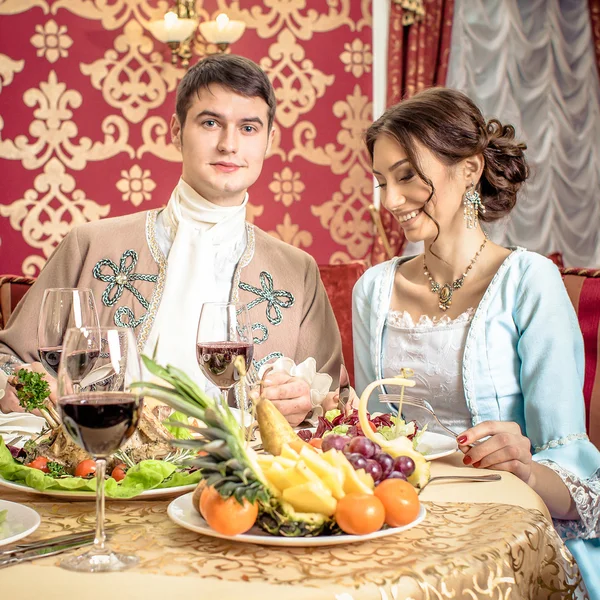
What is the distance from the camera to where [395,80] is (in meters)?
5.26

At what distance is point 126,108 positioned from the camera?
489 cm

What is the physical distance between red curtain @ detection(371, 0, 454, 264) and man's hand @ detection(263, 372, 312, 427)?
344cm

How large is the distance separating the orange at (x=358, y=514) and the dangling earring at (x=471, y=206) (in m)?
1.50

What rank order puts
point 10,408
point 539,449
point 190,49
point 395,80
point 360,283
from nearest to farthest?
point 10,408 → point 539,449 → point 360,283 → point 190,49 → point 395,80

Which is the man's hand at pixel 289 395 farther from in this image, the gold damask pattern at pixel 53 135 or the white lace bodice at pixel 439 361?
the gold damask pattern at pixel 53 135

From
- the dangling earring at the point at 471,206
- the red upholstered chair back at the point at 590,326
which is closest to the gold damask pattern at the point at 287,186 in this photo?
the red upholstered chair back at the point at 590,326

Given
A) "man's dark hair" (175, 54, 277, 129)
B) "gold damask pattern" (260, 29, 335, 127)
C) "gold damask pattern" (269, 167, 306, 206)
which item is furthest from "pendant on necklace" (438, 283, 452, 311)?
"gold damask pattern" (260, 29, 335, 127)

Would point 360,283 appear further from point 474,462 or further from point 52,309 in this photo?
point 52,309

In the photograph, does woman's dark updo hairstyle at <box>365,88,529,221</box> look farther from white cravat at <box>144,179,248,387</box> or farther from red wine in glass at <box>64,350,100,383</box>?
red wine in glass at <box>64,350,100,383</box>

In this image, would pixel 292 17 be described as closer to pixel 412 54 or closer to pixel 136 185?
pixel 412 54

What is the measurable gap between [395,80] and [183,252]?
3.05 metres

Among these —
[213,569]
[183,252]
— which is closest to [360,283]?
[183,252]

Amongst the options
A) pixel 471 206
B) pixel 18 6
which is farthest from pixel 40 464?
pixel 18 6

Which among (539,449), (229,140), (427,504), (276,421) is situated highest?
(229,140)
